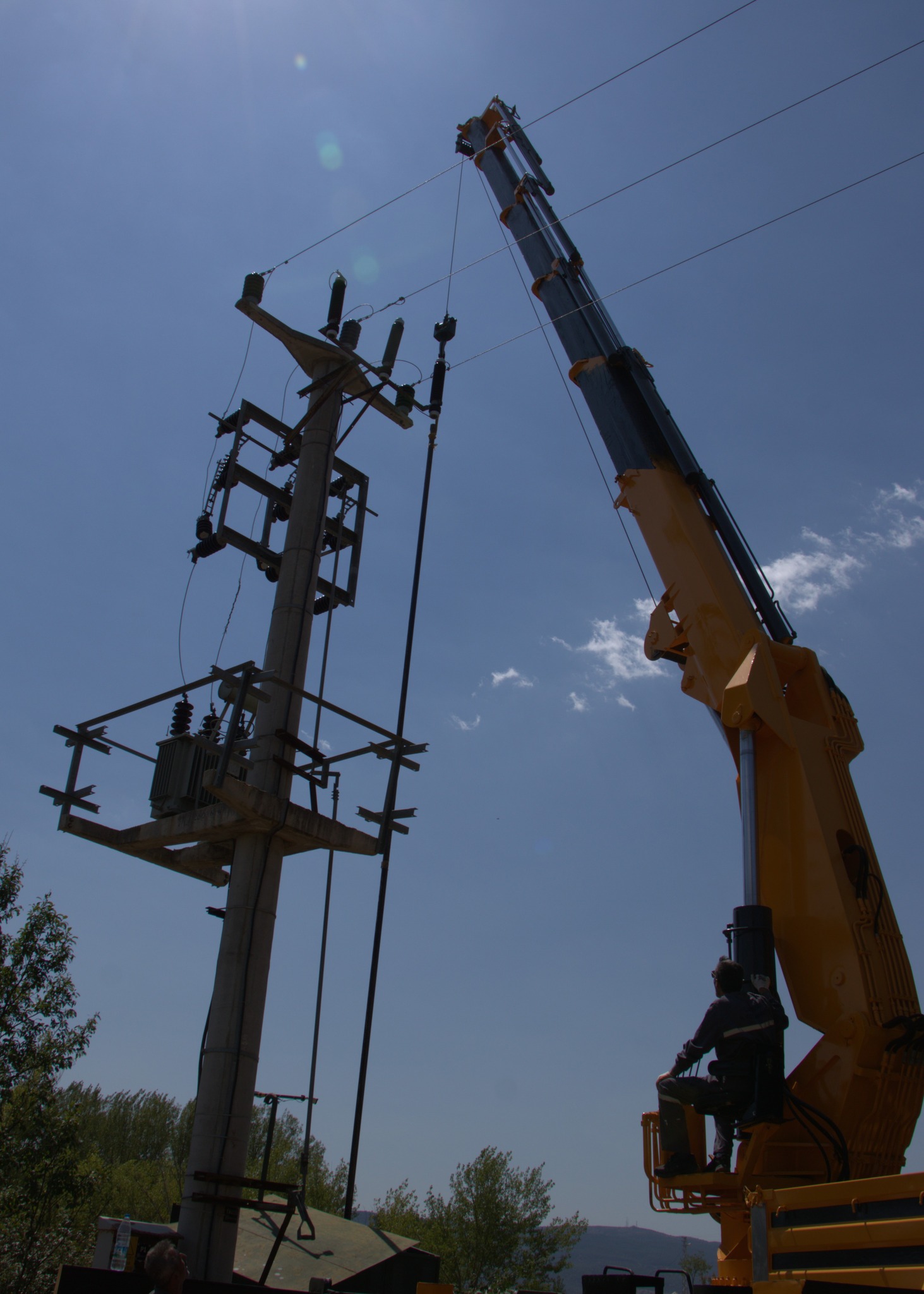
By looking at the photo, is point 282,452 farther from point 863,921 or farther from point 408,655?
point 863,921

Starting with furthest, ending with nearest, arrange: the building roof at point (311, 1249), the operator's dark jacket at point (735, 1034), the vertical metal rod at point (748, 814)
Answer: the building roof at point (311, 1249), the vertical metal rod at point (748, 814), the operator's dark jacket at point (735, 1034)

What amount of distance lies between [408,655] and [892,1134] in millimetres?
5173

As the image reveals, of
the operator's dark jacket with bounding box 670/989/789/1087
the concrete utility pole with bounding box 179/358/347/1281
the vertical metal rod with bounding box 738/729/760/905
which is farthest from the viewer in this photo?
the vertical metal rod with bounding box 738/729/760/905

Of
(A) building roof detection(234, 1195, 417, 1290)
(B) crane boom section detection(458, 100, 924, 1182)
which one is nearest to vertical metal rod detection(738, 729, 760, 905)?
(B) crane boom section detection(458, 100, 924, 1182)

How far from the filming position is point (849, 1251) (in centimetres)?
452

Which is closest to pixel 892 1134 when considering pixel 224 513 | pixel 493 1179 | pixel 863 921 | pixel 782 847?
pixel 863 921

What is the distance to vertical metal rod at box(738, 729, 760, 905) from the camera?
23.9ft

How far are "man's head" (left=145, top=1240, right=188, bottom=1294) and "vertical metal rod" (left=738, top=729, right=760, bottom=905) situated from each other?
4.64 metres

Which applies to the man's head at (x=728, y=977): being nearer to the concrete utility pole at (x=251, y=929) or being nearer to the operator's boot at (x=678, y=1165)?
the operator's boot at (x=678, y=1165)

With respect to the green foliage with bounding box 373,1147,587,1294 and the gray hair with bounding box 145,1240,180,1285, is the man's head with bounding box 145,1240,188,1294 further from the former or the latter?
the green foliage with bounding box 373,1147,587,1294

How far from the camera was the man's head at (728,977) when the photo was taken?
6.62 meters

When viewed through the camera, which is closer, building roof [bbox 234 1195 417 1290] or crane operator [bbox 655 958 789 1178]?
crane operator [bbox 655 958 789 1178]

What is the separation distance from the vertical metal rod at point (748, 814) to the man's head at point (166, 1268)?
15.2 ft

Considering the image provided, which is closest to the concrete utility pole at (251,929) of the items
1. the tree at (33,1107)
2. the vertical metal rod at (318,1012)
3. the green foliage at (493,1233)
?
the vertical metal rod at (318,1012)
